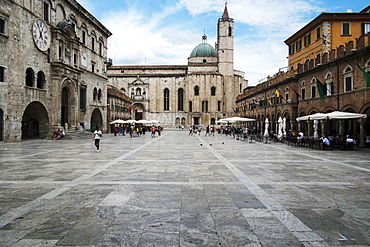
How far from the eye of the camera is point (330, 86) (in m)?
22.6

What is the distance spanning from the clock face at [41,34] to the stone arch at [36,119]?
5.37 meters

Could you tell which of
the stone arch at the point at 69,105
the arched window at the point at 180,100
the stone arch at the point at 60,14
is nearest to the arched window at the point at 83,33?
the stone arch at the point at 60,14

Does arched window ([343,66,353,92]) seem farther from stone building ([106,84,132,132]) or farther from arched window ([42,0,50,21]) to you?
stone building ([106,84,132,132])

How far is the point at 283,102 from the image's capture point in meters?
31.8

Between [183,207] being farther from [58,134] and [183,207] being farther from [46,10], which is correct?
[46,10]

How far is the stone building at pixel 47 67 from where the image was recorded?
826 inches

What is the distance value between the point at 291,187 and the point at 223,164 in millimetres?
4134

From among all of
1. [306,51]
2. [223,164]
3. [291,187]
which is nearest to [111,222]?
[291,187]

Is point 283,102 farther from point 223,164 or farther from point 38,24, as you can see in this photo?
point 38,24

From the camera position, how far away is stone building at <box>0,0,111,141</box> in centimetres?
2098

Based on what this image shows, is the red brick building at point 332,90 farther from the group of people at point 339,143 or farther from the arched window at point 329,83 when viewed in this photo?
the group of people at point 339,143

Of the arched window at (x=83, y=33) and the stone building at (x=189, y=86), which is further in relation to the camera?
the stone building at (x=189, y=86)

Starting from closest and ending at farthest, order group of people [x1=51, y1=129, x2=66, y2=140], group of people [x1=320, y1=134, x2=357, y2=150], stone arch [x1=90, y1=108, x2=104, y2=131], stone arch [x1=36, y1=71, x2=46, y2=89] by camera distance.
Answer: group of people [x1=320, y1=134, x2=357, y2=150], stone arch [x1=36, y1=71, x2=46, y2=89], group of people [x1=51, y1=129, x2=66, y2=140], stone arch [x1=90, y1=108, x2=104, y2=131]

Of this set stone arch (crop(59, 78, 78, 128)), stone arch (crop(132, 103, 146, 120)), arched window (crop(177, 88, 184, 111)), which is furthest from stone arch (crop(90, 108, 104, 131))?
arched window (crop(177, 88, 184, 111))
